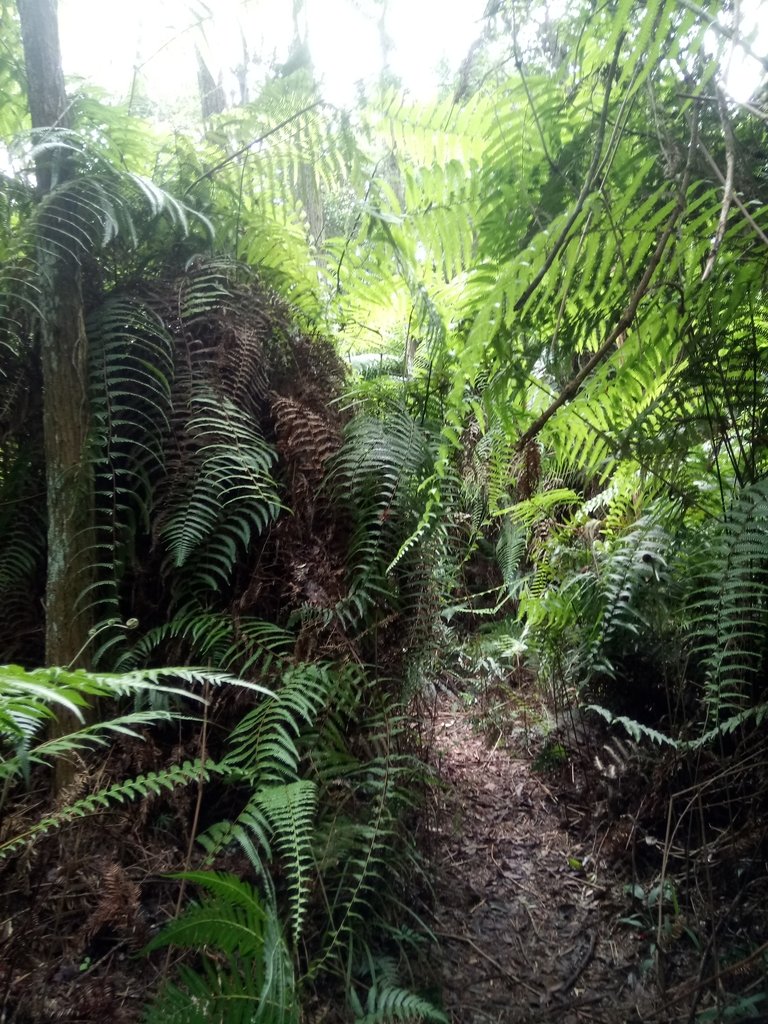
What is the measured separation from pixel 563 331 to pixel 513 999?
1.83m

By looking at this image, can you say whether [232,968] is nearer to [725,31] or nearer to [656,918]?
[656,918]

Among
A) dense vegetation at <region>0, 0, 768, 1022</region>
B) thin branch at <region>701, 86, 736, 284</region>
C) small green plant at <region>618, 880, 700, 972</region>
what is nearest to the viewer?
thin branch at <region>701, 86, 736, 284</region>

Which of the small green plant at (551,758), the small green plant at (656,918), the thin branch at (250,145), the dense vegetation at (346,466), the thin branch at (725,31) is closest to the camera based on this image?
the thin branch at (725,31)

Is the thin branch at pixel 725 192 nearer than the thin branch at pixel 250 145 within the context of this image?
Yes

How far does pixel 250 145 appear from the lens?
83.0 inches

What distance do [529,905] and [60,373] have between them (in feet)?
7.00

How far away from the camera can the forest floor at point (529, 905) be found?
149 cm

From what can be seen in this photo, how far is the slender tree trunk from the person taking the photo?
5.32 feet

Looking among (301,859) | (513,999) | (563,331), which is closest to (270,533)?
(301,859)

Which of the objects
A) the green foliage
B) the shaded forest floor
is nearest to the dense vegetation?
the green foliage

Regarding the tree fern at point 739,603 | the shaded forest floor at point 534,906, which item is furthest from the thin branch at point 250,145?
the shaded forest floor at point 534,906

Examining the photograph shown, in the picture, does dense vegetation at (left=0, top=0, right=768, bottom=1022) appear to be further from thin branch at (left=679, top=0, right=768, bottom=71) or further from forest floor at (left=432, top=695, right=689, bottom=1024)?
forest floor at (left=432, top=695, right=689, bottom=1024)

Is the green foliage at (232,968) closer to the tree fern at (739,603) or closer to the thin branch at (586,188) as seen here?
the tree fern at (739,603)

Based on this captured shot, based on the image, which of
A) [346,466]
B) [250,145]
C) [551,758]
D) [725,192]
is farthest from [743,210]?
[551,758]
